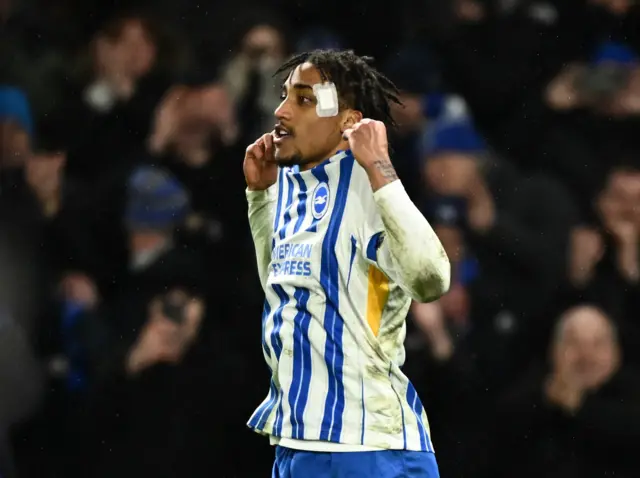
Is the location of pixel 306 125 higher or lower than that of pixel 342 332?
higher

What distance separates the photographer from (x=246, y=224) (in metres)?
4.73

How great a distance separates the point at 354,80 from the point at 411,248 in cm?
52

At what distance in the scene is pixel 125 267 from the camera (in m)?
4.73

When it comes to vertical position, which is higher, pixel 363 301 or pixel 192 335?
pixel 363 301

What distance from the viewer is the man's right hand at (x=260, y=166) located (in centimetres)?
302

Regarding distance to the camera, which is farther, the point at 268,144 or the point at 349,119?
the point at 268,144

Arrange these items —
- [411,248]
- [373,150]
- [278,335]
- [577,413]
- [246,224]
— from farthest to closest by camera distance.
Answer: [246,224], [577,413], [278,335], [373,150], [411,248]

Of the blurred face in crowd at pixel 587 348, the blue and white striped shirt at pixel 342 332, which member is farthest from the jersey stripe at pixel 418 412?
the blurred face in crowd at pixel 587 348

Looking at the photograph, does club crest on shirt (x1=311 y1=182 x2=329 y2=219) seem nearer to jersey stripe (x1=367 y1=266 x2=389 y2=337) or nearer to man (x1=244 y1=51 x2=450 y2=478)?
man (x1=244 y1=51 x2=450 y2=478)

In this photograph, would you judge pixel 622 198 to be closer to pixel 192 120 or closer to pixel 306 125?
pixel 192 120

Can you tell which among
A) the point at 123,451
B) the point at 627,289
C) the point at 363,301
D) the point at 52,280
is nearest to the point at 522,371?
the point at 627,289

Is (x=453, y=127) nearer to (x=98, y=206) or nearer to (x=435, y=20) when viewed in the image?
(x=435, y=20)

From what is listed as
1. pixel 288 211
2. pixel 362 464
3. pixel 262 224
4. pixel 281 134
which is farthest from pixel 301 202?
pixel 362 464

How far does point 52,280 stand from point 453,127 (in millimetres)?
1701
